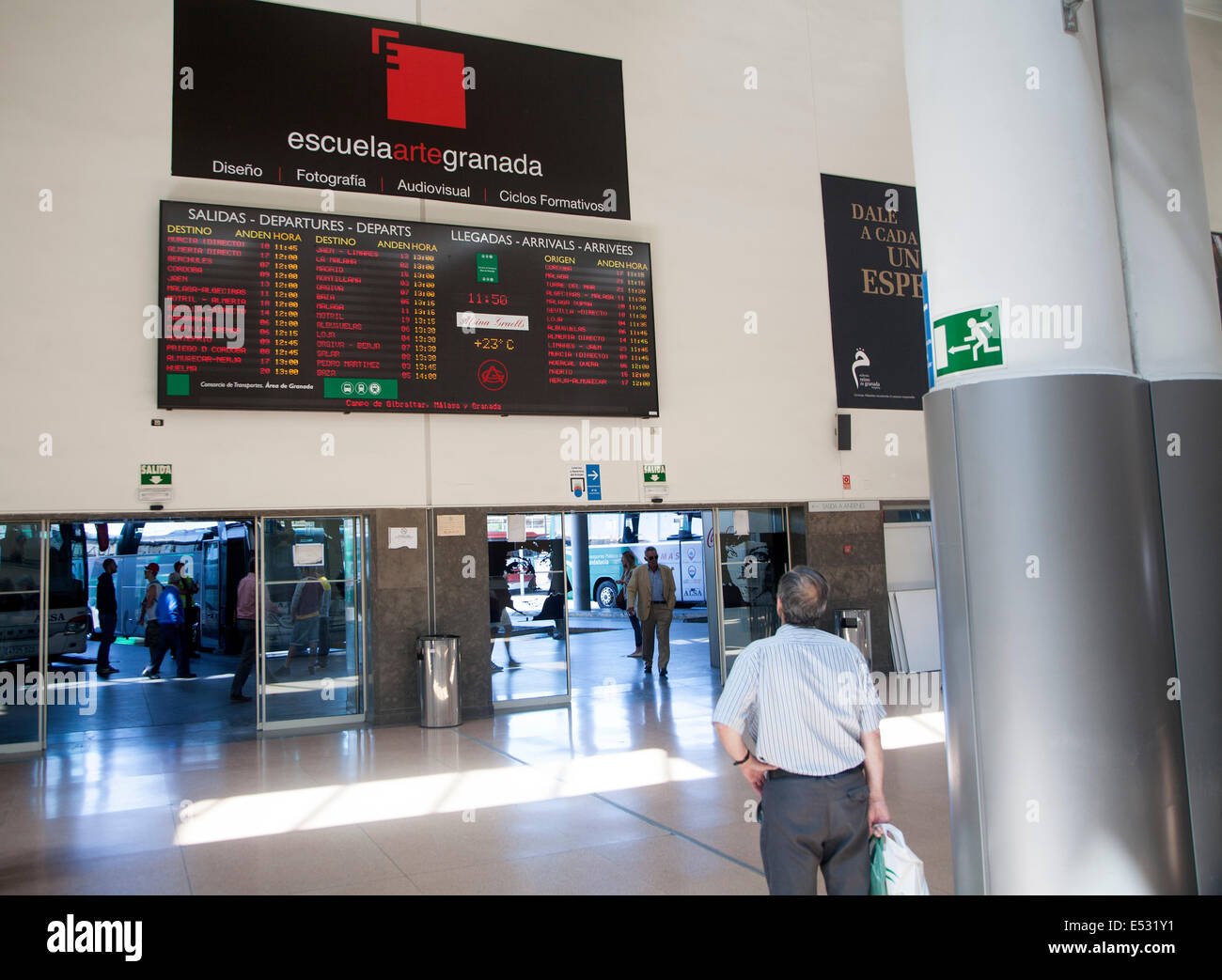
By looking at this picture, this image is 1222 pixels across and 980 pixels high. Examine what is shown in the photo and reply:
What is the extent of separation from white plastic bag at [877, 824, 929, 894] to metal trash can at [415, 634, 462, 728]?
6.46 metres

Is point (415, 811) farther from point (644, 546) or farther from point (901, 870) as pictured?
point (644, 546)

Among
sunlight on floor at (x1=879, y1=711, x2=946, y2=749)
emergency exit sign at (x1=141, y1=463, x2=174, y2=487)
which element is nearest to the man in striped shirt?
sunlight on floor at (x1=879, y1=711, x2=946, y2=749)

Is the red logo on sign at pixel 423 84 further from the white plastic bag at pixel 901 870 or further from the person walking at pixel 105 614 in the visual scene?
the white plastic bag at pixel 901 870

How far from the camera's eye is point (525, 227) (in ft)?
30.5

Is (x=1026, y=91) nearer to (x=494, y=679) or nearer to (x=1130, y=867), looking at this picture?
(x=1130, y=867)

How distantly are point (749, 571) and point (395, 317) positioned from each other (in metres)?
5.20

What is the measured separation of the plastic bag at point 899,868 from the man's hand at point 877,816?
0.07 ft

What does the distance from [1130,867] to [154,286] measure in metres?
8.19

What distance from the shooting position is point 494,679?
33.6 ft

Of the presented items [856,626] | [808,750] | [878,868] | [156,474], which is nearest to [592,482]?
[856,626]

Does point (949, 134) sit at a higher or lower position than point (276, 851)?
higher

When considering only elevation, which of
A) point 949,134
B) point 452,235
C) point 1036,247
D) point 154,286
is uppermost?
point 452,235
